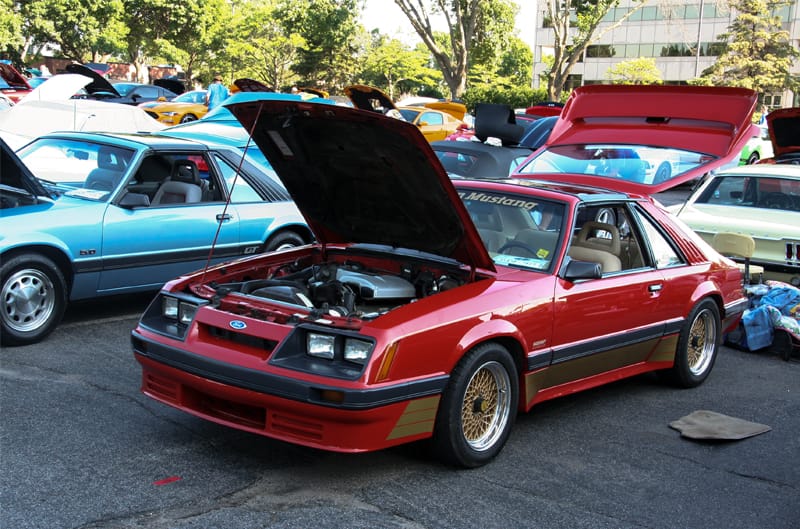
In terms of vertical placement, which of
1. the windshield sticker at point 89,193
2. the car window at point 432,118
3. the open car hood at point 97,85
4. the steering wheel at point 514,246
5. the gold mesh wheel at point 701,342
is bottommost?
the gold mesh wheel at point 701,342

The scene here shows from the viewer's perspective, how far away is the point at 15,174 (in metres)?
6.46

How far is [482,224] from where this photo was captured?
5500 millimetres

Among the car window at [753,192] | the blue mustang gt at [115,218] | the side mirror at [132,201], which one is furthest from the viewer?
the car window at [753,192]

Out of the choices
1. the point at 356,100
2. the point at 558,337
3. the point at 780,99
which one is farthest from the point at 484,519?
the point at 780,99

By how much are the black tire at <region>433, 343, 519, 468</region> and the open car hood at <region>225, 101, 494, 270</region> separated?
2.06 feet

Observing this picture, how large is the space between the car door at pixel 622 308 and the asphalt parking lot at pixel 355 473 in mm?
377

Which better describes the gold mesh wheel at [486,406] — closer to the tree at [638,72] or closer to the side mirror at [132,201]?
the side mirror at [132,201]

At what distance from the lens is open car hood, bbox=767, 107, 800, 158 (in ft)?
36.8

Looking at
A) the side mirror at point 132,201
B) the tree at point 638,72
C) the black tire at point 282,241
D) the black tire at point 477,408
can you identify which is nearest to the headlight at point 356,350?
the black tire at point 477,408

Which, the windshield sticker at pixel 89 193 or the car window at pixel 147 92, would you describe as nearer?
the windshield sticker at pixel 89 193

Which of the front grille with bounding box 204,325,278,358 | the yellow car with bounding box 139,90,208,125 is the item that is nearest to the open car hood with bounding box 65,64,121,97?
the yellow car with bounding box 139,90,208,125

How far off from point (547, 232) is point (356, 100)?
1076 cm

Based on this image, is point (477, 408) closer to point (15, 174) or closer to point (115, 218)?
point (115, 218)

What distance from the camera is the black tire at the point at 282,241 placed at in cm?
795
